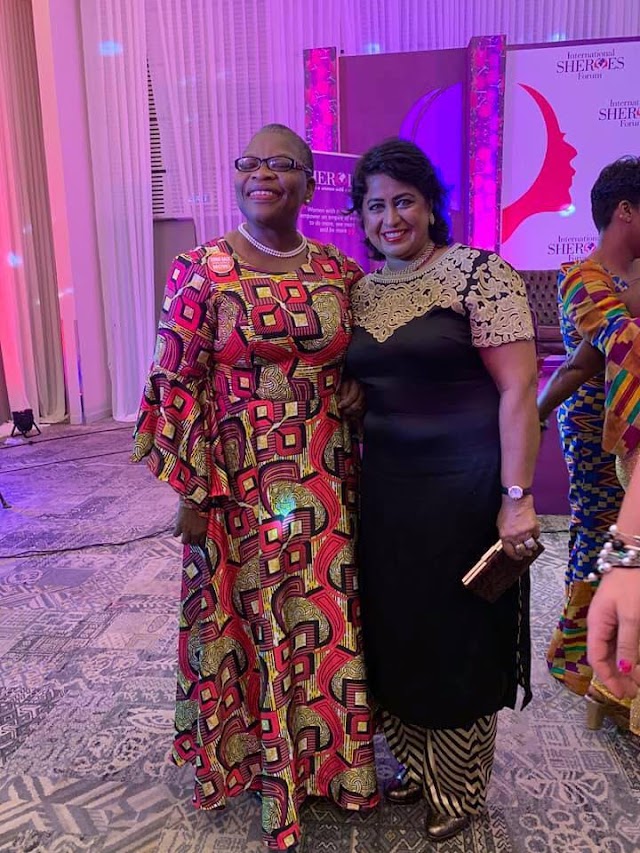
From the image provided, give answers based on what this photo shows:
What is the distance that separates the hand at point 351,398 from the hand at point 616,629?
84 centimetres

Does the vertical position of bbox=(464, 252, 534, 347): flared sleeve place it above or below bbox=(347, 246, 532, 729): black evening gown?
above

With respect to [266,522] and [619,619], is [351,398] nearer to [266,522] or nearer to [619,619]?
[266,522]

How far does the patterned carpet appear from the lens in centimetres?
167

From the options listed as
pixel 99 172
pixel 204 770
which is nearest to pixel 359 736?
pixel 204 770

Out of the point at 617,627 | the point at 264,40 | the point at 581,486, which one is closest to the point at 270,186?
the point at 617,627

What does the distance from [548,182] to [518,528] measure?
16.2 ft

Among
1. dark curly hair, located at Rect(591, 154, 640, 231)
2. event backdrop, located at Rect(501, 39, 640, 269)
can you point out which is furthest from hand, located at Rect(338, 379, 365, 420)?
event backdrop, located at Rect(501, 39, 640, 269)

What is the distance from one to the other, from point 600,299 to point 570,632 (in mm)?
1108

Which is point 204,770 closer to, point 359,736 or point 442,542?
point 359,736

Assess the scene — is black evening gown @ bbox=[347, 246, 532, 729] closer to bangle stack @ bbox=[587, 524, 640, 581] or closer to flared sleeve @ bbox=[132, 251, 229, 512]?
flared sleeve @ bbox=[132, 251, 229, 512]

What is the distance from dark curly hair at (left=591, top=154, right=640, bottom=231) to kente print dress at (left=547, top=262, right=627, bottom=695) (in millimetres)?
165

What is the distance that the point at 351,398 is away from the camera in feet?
5.27

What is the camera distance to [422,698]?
1.56 m

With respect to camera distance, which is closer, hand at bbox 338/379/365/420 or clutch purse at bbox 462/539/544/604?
clutch purse at bbox 462/539/544/604
